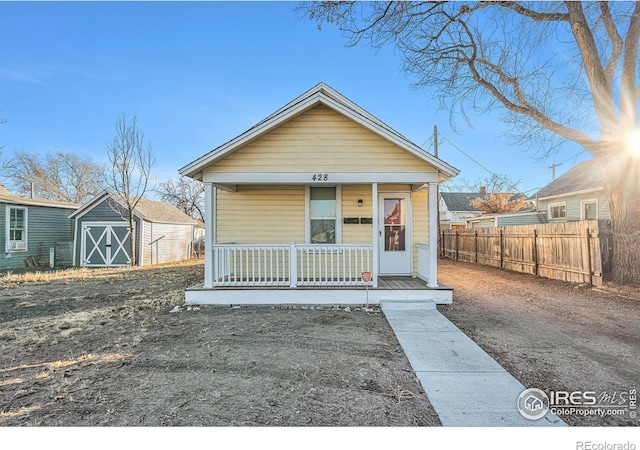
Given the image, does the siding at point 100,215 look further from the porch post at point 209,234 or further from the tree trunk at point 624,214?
the tree trunk at point 624,214

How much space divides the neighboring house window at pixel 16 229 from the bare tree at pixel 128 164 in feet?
12.8

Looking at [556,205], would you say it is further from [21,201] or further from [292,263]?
[21,201]

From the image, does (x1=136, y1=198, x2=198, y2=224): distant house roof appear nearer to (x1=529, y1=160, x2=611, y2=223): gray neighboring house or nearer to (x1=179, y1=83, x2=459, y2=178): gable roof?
(x1=179, y1=83, x2=459, y2=178): gable roof

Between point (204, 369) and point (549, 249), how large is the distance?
10686 millimetres

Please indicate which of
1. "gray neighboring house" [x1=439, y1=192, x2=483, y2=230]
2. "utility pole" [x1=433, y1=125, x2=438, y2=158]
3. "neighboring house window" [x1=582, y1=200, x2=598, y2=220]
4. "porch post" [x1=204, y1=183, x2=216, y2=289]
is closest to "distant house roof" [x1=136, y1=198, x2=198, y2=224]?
"porch post" [x1=204, y1=183, x2=216, y2=289]

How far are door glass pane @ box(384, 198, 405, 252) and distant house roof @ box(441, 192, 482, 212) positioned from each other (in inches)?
1184

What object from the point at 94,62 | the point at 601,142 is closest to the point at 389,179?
the point at 601,142

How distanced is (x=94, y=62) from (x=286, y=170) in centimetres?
1102

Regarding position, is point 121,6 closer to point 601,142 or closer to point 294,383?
point 294,383

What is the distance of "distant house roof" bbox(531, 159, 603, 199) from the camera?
15.0 m

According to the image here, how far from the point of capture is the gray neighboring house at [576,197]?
47.7 ft

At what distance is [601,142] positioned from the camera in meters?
8.53

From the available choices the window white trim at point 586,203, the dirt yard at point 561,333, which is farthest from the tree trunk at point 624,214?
the window white trim at point 586,203
